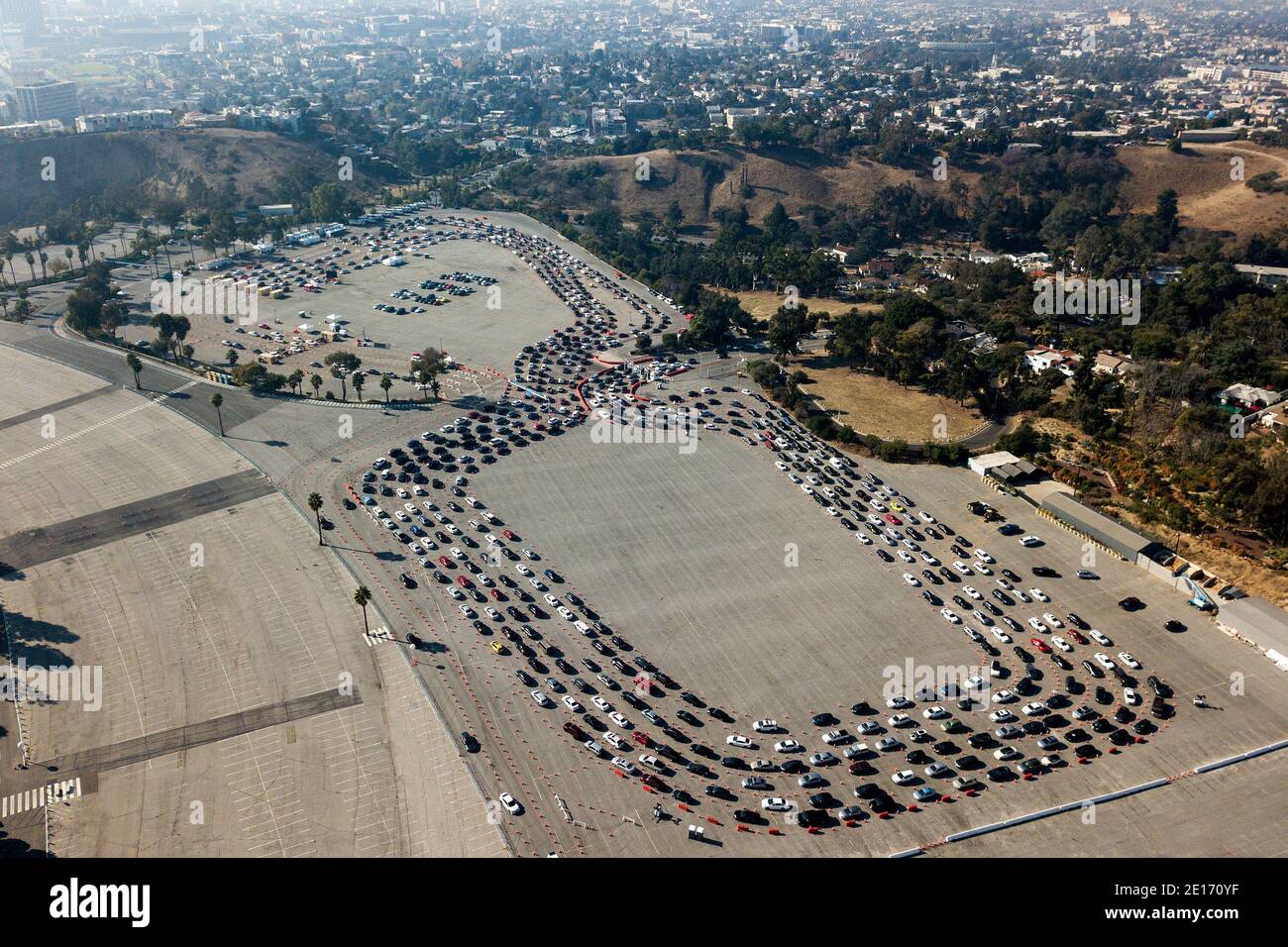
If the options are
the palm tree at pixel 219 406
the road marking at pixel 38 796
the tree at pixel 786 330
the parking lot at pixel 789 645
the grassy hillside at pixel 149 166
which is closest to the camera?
the road marking at pixel 38 796

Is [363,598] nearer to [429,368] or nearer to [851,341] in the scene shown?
[429,368]

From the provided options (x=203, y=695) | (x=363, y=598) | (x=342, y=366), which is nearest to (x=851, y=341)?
(x=342, y=366)

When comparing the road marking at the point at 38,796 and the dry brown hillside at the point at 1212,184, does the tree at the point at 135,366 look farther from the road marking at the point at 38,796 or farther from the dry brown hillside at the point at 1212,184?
the dry brown hillside at the point at 1212,184

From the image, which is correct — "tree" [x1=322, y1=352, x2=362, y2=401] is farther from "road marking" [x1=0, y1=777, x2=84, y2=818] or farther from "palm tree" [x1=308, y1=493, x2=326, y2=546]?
"road marking" [x1=0, y1=777, x2=84, y2=818]

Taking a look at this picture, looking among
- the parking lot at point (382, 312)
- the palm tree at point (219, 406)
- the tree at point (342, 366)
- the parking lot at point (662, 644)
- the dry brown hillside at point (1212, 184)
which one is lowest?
the parking lot at point (662, 644)

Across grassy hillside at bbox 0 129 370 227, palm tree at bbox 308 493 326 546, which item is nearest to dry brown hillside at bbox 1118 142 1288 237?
palm tree at bbox 308 493 326 546

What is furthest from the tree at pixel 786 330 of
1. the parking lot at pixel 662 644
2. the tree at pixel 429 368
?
the tree at pixel 429 368
